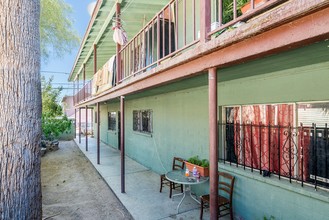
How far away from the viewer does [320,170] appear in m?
3.15

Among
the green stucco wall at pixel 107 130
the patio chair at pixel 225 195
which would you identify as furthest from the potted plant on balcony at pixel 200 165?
the green stucco wall at pixel 107 130

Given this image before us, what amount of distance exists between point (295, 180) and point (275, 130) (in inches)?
31.8

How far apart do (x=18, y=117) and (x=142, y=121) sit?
21.2ft

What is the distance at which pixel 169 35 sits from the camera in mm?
3189

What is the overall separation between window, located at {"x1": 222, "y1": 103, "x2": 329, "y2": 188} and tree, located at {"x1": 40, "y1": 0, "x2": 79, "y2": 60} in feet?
41.4

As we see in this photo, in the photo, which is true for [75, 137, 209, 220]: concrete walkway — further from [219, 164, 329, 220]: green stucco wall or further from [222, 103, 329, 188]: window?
[222, 103, 329, 188]: window

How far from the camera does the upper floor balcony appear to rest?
6.40 ft

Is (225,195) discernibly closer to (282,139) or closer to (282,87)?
(282,139)

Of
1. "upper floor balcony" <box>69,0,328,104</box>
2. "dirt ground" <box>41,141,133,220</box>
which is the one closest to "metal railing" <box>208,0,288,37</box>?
"upper floor balcony" <box>69,0,328,104</box>

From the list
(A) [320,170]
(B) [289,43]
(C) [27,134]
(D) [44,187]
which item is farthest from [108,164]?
(B) [289,43]

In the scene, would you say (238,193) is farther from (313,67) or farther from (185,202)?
(313,67)

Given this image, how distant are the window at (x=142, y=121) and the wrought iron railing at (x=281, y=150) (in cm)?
392

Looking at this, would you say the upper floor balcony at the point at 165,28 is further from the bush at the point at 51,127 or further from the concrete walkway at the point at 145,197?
the bush at the point at 51,127

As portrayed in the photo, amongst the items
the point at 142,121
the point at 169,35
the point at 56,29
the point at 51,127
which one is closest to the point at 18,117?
the point at 169,35
